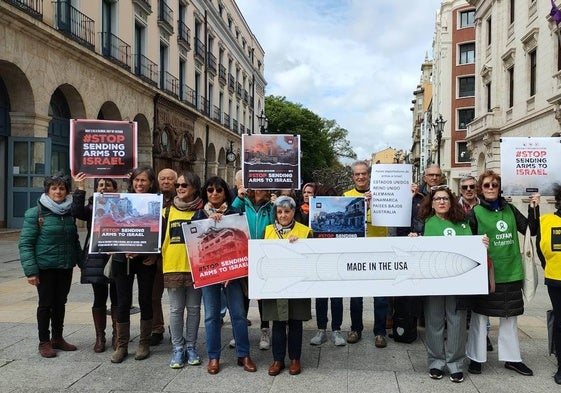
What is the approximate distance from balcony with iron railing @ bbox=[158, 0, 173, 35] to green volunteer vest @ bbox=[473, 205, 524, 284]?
83.4ft

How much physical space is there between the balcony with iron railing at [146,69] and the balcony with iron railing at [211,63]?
11118mm

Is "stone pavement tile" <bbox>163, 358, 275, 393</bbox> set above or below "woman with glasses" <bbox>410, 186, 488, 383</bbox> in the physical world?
below

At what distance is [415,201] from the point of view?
5.62m

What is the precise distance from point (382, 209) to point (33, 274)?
3.78 m

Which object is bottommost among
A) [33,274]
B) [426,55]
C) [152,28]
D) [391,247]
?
[33,274]

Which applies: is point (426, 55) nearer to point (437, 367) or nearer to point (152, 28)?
point (152, 28)

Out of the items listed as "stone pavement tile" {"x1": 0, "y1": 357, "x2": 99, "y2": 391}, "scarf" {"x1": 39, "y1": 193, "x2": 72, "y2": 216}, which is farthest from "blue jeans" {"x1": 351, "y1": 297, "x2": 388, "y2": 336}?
"scarf" {"x1": 39, "y1": 193, "x2": 72, "y2": 216}

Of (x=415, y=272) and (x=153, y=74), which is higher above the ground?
(x=153, y=74)

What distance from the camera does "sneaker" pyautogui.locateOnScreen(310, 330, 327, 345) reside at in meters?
5.37

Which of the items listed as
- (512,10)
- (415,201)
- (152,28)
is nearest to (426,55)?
(512,10)

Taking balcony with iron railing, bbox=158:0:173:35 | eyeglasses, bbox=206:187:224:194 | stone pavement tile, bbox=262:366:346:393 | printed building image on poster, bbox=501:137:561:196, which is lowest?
stone pavement tile, bbox=262:366:346:393

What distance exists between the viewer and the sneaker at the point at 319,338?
5.37 m

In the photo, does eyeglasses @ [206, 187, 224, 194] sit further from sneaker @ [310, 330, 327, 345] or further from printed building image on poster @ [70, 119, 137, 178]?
sneaker @ [310, 330, 327, 345]

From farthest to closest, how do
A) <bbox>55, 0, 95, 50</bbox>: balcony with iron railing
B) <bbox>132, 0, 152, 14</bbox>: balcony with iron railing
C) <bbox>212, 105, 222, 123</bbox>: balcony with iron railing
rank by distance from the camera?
<bbox>212, 105, 222, 123</bbox>: balcony with iron railing < <bbox>132, 0, 152, 14</bbox>: balcony with iron railing < <bbox>55, 0, 95, 50</bbox>: balcony with iron railing
